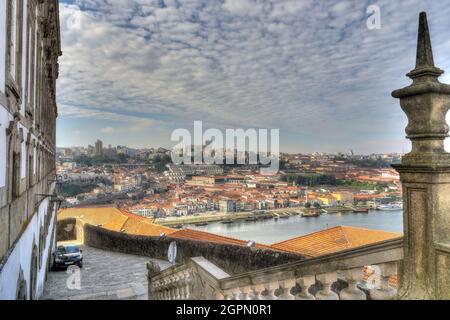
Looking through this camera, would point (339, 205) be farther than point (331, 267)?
Yes

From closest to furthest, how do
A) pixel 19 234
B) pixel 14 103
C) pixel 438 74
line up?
pixel 438 74 < pixel 14 103 < pixel 19 234

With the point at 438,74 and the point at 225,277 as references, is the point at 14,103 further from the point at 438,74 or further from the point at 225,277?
the point at 438,74

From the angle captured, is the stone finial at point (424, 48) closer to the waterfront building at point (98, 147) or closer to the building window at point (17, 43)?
the building window at point (17, 43)

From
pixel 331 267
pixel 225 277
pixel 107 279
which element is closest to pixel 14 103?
pixel 225 277

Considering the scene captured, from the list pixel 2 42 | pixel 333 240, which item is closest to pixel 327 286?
pixel 2 42

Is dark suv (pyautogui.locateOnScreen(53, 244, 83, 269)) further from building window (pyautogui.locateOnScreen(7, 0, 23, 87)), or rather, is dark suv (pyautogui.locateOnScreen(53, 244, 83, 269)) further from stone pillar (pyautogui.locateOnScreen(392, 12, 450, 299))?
stone pillar (pyautogui.locateOnScreen(392, 12, 450, 299))

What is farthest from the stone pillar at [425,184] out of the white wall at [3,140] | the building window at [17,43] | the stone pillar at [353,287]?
the building window at [17,43]

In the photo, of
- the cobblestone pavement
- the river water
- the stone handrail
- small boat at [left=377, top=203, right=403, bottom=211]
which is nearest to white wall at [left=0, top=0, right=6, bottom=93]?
the stone handrail

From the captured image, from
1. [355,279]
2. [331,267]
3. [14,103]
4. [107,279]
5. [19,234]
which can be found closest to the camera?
[355,279]
